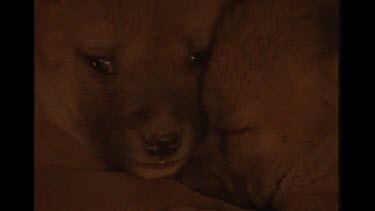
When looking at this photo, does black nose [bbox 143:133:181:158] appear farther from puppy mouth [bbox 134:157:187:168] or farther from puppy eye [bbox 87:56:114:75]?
puppy eye [bbox 87:56:114:75]

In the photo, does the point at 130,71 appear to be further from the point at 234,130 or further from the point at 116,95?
the point at 234,130

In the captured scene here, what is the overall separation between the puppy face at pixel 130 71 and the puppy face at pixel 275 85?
95 mm

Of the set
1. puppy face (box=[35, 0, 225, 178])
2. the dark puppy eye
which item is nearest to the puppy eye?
puppy face (box=[35, 0, 225, 178])

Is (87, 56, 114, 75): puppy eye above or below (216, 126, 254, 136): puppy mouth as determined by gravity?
above

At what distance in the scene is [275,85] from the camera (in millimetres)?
1129

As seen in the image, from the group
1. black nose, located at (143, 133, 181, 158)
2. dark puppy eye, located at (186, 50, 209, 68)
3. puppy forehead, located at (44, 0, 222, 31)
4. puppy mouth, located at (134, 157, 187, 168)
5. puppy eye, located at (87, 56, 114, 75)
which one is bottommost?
puppy mouth, located at (134, 157, 187, 168)

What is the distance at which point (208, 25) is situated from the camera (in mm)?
1275

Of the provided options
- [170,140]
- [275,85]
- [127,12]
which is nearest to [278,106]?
[275,85]

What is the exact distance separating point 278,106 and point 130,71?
1.09 ft

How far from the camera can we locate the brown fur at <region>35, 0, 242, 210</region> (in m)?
1.13

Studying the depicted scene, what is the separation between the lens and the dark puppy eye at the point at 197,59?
4.19ft

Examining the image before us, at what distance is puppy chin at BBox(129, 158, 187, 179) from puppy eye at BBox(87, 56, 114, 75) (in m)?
0.22

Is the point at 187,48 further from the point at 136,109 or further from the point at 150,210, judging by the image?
the point at 150,210

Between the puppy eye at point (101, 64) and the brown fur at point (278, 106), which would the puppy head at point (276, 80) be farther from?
the puppy eye at point (101, 64)
